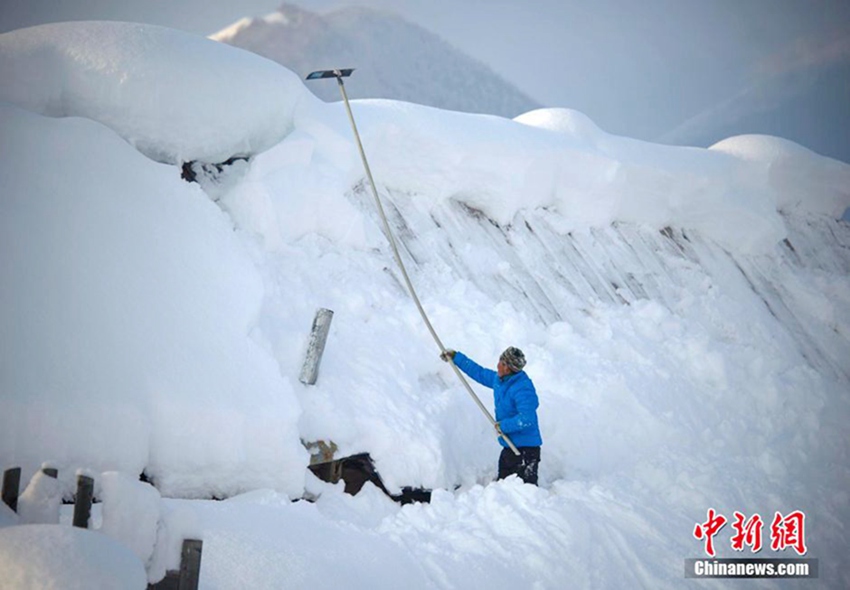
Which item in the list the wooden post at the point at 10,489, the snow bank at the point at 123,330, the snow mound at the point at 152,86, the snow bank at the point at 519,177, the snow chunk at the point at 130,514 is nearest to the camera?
the snow chunk at the point at 130,514

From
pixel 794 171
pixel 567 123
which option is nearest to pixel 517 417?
pixel 567 123

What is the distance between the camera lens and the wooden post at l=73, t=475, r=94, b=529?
2.26m

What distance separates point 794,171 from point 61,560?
13.1 metres

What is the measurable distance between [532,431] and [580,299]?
3987mm

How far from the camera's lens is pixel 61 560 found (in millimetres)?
1838

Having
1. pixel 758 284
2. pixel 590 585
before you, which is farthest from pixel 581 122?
pixel 590 585

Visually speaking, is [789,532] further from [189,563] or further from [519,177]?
[519,177]

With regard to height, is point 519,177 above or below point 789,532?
above

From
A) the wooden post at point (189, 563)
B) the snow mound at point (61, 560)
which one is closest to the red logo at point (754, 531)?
the wooden post at point (189, 563)

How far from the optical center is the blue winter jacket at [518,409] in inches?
200

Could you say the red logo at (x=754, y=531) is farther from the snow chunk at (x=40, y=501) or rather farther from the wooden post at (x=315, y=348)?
the snow chunk at (x=40, y=501)

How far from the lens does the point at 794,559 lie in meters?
4.68

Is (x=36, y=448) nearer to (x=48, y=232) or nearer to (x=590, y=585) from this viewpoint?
(x=48, y=232)

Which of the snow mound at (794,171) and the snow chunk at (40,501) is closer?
the snow chunk at (40,501)
